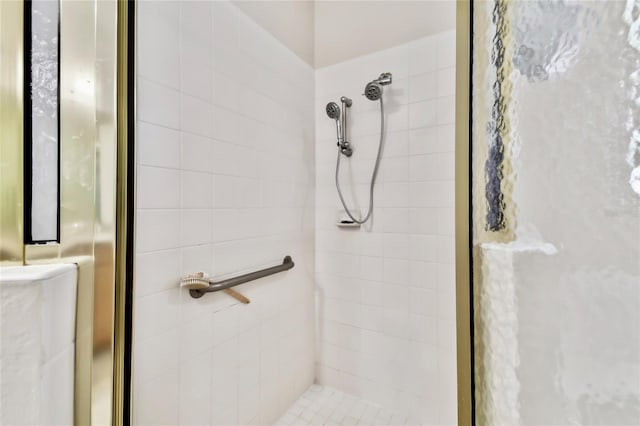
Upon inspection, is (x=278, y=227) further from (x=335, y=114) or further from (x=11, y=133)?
(x=11, y=133)

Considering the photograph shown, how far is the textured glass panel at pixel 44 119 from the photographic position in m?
0.51

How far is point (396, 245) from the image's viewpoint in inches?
51.9

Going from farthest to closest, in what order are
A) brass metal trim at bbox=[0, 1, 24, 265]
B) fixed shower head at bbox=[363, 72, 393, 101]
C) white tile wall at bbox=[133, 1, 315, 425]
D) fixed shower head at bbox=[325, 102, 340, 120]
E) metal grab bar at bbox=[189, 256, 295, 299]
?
fixed shower head at bbox=[325, 102, 340, 120] → fixed shower head at bbox=[363, 72, 393, 101] → metal grab bar at bbox=[189, 256, 295, 299] → white tile wall at bbox=[133, 1, 315, 425] → brass metal trim at bbox=[0, 1, 24, 265]

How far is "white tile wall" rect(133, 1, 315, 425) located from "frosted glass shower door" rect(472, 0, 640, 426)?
811 mm

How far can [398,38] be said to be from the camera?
1.29 metres

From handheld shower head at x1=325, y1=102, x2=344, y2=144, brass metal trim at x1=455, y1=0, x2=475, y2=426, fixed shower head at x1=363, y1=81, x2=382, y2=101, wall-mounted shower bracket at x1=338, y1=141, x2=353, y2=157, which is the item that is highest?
fixed shower head at x1=363, y1=81, x2=382, y2=101

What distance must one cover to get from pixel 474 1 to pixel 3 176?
859 mm

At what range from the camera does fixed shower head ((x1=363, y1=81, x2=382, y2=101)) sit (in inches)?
49.6

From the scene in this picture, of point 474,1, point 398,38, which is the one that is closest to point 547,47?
point 474,1

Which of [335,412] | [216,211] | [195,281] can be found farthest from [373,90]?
[335,412]

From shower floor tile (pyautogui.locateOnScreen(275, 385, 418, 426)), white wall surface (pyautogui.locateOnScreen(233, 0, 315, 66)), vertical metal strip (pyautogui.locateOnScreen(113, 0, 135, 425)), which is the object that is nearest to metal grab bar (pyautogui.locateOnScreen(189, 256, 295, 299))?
vertical metal strip (pyautogui.locateOnScreen(113, 0, 135, 425))

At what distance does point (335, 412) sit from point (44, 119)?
61.8 inches

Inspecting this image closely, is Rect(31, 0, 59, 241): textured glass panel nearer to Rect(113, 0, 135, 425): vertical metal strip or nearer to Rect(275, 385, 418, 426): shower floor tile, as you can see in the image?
Rect(113, 0, 135, 425): vertical metal strip

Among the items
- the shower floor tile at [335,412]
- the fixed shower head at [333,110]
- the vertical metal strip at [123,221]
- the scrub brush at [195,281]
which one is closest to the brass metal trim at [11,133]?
the vertical metal strip at [123,221]
